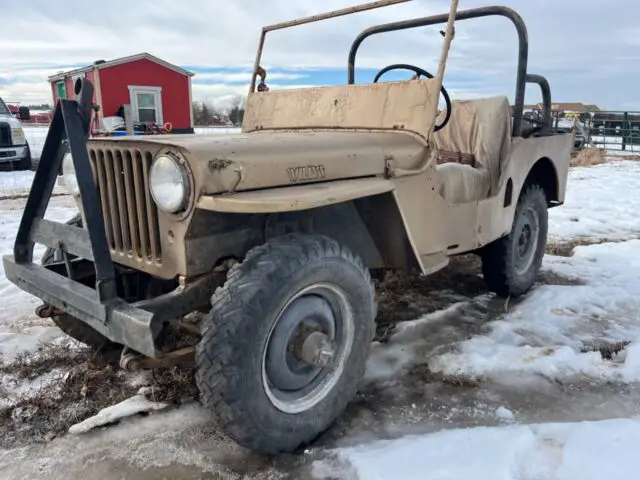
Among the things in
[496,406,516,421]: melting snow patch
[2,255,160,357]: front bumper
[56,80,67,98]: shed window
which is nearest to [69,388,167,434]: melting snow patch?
[2,255,160,357]: front bumper

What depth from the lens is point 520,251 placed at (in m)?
4.65

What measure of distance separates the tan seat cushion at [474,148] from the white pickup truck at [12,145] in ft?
37.8

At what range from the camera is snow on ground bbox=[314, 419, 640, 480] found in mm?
2234

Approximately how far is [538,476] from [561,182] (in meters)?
3.23

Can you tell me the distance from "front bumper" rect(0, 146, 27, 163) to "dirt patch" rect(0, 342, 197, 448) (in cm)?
1122

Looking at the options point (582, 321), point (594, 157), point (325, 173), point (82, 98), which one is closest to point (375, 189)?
point (325, 173)

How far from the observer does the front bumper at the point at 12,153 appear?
41.9 feet

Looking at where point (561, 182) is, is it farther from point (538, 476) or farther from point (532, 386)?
point (538, 476)

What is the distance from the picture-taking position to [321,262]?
7.78 feet

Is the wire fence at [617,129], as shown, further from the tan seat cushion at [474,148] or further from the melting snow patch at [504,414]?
the melting snow patch at [504,414]

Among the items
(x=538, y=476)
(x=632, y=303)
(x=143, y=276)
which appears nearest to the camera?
(x=538, y=476)

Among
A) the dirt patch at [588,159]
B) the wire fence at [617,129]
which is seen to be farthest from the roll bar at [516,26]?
the wire fence at [617,129]

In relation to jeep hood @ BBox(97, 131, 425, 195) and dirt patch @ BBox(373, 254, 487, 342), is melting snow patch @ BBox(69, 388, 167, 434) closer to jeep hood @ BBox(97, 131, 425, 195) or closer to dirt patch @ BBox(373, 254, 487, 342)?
jeep hood @ BBox(97, 131, 425, 195)

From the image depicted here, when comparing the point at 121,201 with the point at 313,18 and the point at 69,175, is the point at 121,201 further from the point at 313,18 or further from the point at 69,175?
the point at 313,18
